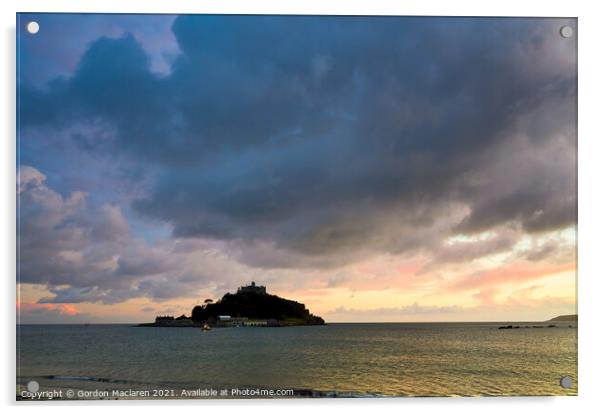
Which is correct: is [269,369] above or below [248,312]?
below

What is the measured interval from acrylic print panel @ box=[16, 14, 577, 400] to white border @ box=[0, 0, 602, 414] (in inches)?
4.2

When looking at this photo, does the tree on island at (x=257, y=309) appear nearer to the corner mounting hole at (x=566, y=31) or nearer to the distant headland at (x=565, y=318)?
the distant headland at (x=565, y=318)

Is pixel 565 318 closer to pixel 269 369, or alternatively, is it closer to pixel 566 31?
pixel 566 31

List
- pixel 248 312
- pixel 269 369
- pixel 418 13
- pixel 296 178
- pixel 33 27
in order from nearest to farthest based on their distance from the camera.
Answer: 1. pixel 33 27
2. pixel 418 13
3. pixel 269 369
4. pixel 296 178
5. pixel 248 312

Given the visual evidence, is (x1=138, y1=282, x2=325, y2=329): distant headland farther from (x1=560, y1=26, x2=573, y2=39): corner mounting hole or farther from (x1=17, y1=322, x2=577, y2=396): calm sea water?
(x1=560, y1=26, x2=573, y2=39): corner mounting hole

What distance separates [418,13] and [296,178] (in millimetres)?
2327

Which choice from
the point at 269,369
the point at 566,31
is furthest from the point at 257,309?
the point at 566,31

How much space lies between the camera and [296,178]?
23.3ft

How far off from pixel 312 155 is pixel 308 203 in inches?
23.6

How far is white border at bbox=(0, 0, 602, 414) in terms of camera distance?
19.9ft

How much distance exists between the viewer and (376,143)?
6.86 metres
